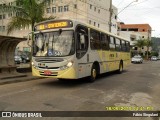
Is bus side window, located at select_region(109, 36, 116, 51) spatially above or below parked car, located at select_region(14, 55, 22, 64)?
above

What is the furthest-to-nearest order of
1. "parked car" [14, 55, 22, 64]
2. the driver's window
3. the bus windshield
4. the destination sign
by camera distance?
"parked car" [14, 55, 22, 64], the driver's window, the destination sign, the bus windshield

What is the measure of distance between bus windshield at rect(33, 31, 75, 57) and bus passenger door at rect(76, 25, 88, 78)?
0.46 meters

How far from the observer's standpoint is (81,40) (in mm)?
12648

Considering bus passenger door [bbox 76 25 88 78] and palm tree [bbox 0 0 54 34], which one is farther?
palm tree [bbox 0 0 54 34]

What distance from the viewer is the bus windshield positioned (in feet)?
39.0

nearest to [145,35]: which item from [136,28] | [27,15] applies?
[136,28]

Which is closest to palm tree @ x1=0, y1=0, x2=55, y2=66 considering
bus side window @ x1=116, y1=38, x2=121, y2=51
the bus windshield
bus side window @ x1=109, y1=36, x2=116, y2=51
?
bus side window @ x1=109, y1=36, x2=116, y2=51

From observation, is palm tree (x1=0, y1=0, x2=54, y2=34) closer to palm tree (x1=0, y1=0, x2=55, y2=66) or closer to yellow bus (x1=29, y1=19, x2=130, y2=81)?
palm tree (x1=0, y1=0, x2=55, y2=66)

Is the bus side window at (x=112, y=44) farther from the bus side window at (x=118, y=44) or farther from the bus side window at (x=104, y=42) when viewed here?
the bus side window at (x=118, y=44)

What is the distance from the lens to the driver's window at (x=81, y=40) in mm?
12323

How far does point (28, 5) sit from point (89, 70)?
839cm

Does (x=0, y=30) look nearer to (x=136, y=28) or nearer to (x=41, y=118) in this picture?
(x=41, y=118)

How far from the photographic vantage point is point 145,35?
12100cm

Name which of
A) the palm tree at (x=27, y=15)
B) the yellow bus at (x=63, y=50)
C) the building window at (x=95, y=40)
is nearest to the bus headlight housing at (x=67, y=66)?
the yellow bus at (x=63, y=50)
